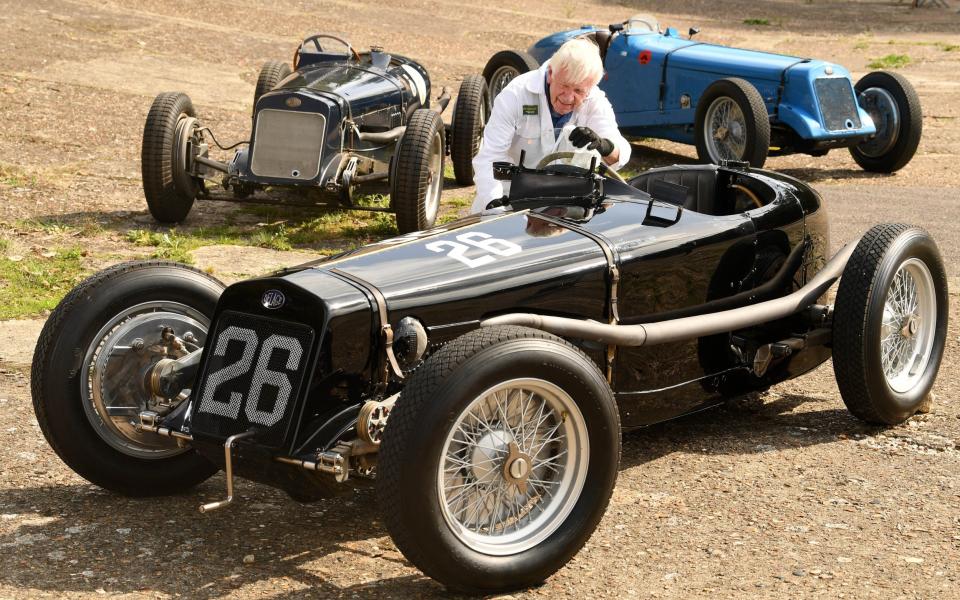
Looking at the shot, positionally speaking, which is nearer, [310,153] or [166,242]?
[166,242]

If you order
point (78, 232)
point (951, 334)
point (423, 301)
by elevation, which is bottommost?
point (78, 232)

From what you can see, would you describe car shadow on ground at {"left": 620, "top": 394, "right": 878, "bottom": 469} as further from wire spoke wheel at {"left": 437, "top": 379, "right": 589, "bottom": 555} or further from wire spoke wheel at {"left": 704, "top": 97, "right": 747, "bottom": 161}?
wire spoke wheel at {"left": 704, "top": 97, "right": 747, "bottom": 161}

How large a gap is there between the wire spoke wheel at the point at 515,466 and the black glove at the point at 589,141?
1.90m

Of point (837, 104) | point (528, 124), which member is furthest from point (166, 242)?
point (837, 104)

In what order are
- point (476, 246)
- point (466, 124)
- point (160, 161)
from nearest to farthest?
point (476, 246)
point (160, 161)
point (466, 124)

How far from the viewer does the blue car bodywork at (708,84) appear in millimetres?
11562

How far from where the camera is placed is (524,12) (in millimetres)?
23469

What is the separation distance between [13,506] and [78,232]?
15.5 ft

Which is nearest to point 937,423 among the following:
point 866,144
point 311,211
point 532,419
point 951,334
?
point 951,334

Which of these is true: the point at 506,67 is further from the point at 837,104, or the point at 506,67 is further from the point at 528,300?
the point at 528,300

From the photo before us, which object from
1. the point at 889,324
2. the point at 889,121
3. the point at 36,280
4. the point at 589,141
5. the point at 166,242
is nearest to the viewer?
the point at 889,324

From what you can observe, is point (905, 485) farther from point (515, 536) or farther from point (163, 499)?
point (163, 499)

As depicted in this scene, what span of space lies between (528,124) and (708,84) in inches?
248

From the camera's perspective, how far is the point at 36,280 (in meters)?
7.51
